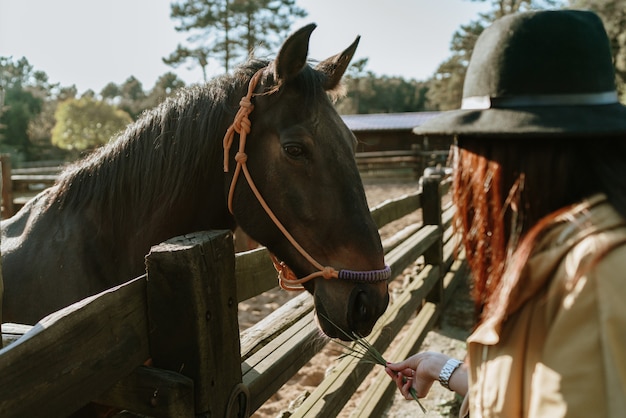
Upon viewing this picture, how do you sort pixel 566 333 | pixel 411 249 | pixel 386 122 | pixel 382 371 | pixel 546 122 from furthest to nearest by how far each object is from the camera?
pixel 386 122 → pixel 411 249 → pixel 382 371 → pixel 546 122 → pixel 566 333

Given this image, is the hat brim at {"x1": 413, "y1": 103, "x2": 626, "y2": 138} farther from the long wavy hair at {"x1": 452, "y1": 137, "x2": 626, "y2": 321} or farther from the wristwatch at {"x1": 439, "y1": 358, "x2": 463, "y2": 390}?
the wristwatch at {"x1": 439, "y1": 358, "x2": 463, "y2": 390}

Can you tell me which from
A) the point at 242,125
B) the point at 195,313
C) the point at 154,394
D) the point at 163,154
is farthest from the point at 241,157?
the point at 154,394

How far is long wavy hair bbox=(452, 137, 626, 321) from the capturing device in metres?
0.93

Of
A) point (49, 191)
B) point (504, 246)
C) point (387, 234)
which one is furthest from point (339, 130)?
point (387, 234)

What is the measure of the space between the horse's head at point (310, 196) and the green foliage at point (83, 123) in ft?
113

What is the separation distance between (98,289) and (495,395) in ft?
5.54

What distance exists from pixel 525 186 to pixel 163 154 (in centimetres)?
157

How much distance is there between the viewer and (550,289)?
2.86 ft

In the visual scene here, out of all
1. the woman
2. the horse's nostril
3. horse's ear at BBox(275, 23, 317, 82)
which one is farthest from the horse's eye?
the woman

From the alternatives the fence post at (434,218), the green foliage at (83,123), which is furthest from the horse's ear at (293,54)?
the green foliage at (83,123)

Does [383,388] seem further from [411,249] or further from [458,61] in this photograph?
[458,61]

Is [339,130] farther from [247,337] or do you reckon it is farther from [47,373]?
[47,373]

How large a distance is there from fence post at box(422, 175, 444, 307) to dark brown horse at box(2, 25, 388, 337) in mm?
3299

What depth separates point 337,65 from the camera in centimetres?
228
